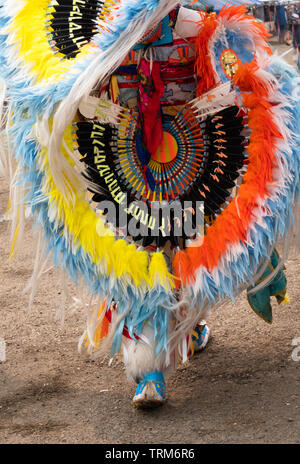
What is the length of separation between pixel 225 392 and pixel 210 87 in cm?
116

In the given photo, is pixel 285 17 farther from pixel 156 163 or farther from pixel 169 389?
pixel 169 389

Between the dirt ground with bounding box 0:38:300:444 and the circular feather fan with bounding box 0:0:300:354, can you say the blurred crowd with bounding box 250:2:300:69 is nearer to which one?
the dirt ground with bounding box 0:38:300:444

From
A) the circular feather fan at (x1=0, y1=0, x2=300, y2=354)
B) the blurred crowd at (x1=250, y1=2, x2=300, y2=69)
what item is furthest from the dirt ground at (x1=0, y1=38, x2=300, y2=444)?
the blurred crowd at (x1=250, y1=2, x2=300, y2=69)

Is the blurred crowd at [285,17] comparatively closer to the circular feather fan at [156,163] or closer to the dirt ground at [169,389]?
the dirt ground at [169,389]

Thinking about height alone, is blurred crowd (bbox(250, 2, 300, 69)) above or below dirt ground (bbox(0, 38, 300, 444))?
above

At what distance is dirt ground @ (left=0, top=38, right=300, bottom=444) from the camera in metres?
2.45

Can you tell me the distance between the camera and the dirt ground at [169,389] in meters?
2.45

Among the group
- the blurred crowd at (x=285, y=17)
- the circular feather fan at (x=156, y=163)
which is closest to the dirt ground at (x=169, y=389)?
the circular feather fan at (x=156, y=163)

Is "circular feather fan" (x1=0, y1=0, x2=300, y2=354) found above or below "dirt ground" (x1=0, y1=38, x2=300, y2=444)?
above

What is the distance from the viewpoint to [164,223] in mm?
2596

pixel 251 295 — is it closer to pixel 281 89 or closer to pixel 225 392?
pixel 225 392

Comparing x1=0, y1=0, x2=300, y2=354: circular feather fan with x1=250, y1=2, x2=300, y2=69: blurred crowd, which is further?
x1=250, y1=2, x2=300, y2=69: blurred crowd

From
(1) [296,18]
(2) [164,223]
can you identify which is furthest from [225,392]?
(1) [296,18]

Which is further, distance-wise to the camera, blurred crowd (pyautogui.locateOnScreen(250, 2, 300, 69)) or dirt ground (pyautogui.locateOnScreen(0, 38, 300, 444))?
blurred crowd (pyautogui.locateOnScreen(250, 2, 300, 69))
